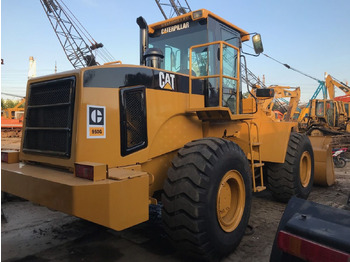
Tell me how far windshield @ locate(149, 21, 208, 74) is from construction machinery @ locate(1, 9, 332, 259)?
3.6 inches

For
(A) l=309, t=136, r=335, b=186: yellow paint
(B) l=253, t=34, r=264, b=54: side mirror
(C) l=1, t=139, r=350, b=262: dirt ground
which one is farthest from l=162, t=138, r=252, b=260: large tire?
(A) l=309, t=136, r=335, b=186: yellow paint

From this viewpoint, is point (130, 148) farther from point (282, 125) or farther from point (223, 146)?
point (282, 125)

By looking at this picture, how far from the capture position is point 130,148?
2988 millimetres

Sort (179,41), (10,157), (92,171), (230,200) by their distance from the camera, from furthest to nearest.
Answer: (179,41) < (230,200) < (10,157) < (92,171)

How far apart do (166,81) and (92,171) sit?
1.48 meters

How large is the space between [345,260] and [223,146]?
6.25 ft

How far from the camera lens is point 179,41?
4332 mm

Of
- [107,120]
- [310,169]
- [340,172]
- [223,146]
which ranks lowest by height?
[340,172]

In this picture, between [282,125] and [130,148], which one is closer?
[130,148]

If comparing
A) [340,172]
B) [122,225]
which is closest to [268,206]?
[122,225]

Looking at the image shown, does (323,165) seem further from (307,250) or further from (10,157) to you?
(10,157)

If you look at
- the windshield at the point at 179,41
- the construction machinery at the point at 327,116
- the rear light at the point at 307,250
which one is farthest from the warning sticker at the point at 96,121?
the construction machinery at the point at 327,116

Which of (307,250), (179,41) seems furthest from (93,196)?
(179,41)

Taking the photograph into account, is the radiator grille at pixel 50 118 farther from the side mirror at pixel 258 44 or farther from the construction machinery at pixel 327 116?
the construction machinery at pixel 327 116
